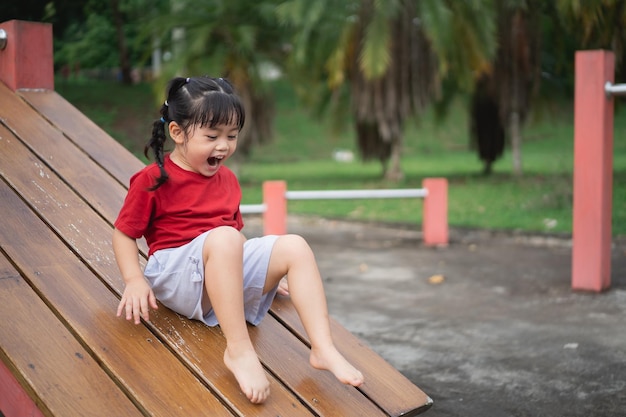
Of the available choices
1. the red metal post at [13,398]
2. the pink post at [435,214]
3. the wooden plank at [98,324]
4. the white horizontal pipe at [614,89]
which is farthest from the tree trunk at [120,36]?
the red metal post at [13,398]

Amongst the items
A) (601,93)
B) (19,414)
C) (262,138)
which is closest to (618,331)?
(601,93)

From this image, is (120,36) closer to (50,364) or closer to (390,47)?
(390,47)

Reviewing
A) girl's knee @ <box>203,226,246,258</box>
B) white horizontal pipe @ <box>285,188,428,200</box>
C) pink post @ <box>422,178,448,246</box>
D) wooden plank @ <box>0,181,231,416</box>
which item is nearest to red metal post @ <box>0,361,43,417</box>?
wooden plank @ <box>0,181,231,416</box>

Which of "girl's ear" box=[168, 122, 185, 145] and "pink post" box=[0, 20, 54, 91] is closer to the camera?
"girl's ear" box=[168, 122, 185, 145]

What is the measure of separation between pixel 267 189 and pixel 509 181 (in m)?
8.18

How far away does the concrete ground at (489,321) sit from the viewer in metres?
3.16

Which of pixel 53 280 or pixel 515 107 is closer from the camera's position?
pixel 53 280

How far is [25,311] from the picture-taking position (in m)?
2.38

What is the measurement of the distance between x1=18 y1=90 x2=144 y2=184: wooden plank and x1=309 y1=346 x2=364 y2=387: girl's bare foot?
143 cm

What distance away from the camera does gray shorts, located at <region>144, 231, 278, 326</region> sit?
2.39m

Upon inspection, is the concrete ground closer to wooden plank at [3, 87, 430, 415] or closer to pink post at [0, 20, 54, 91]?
wooden plank at [3, 87, 430, 415]

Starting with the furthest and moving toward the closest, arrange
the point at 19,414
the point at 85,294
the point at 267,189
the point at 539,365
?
the point at 267,189 → the point at 539,365 → the point at 85,294 → the point at 19,414

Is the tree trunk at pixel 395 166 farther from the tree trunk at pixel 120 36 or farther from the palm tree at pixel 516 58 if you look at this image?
the tree trunk at pixel 120 36

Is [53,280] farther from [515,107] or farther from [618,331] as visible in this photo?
[515,107]
